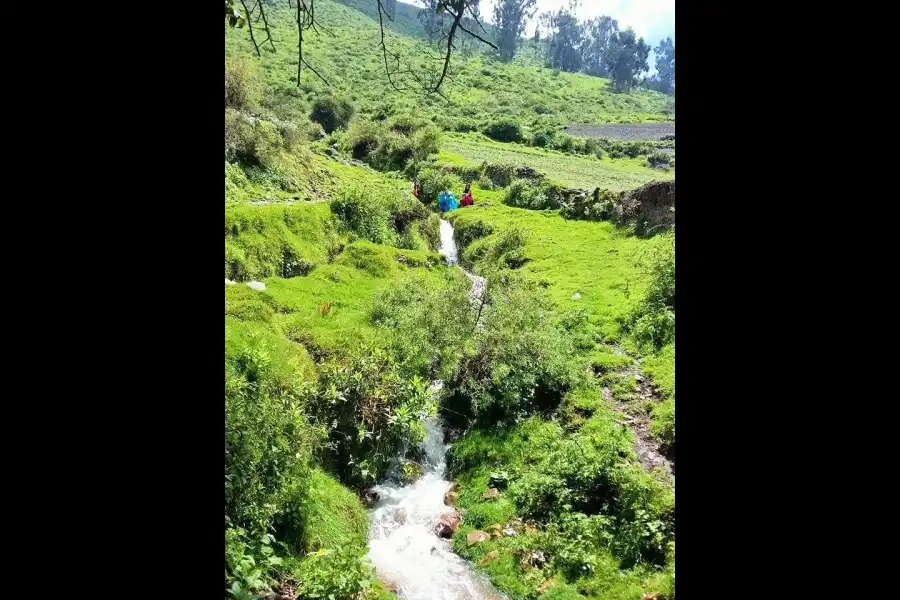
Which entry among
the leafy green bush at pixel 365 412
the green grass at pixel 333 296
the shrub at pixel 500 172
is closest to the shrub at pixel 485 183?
the shrub at pixel 500 172

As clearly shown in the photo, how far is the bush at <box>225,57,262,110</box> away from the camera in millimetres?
21484

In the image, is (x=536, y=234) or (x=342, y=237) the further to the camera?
(x=536, y=234)

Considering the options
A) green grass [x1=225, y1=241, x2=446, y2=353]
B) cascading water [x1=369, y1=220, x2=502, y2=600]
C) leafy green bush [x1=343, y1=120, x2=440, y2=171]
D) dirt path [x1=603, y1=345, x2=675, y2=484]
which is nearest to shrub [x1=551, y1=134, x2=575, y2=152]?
leafy green bush [x1=343, y1=120, x2=440, y2=171]

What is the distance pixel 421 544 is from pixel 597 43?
3825 inches

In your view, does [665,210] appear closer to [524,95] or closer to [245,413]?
[245,413]

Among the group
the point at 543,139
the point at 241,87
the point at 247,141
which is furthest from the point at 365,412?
the point at 543,139

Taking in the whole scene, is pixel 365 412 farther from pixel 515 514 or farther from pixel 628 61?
pixel 628 61

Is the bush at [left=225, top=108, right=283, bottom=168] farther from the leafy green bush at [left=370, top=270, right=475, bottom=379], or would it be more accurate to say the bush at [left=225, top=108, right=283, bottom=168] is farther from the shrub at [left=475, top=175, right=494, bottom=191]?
the shrub at [left=475, top=175, right=494, bottom=191]

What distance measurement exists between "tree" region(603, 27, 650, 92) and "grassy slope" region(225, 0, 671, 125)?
213cm
